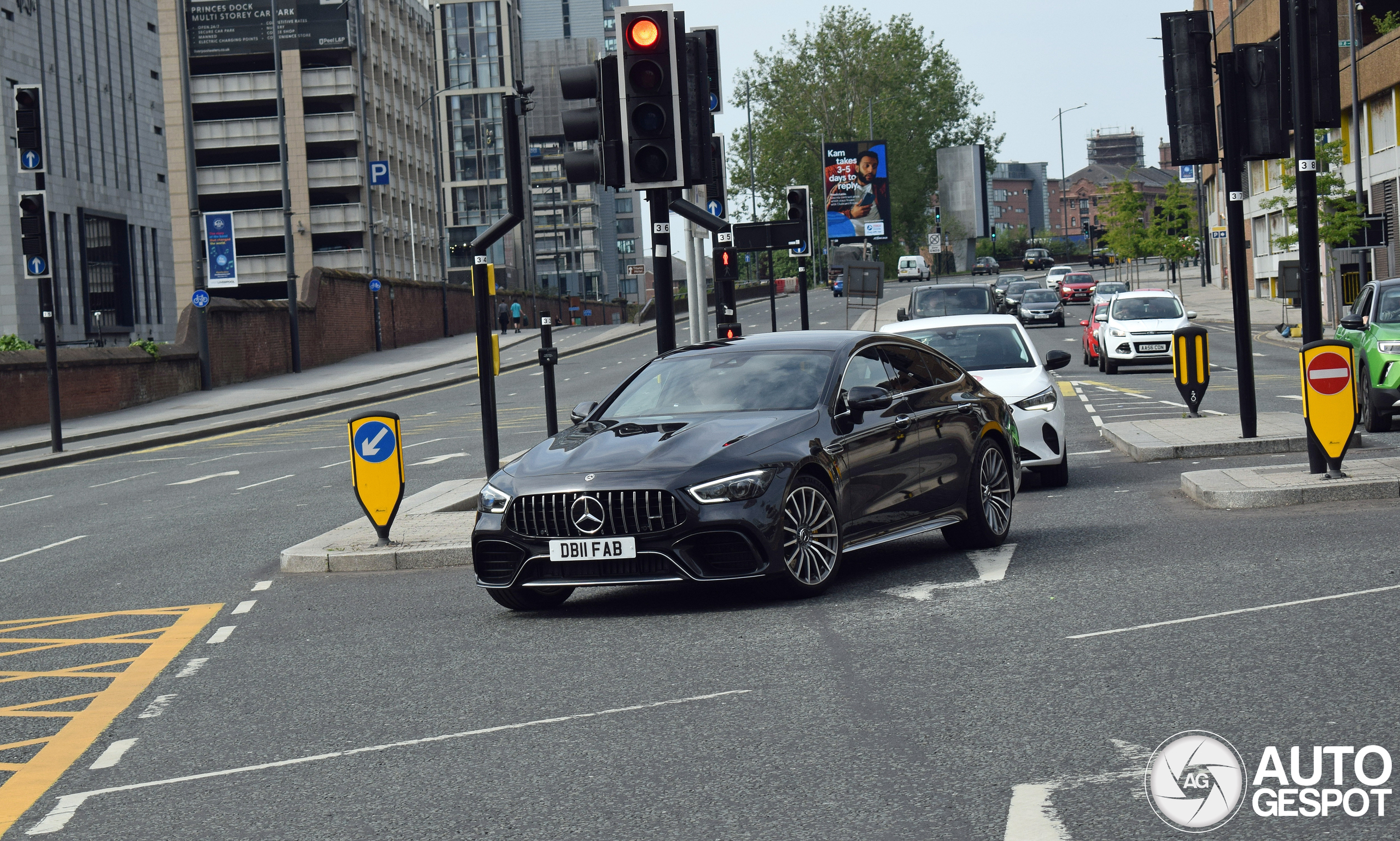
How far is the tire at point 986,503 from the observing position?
10.4 metres

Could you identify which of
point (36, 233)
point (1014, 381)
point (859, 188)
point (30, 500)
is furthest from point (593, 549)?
point (859, 188)

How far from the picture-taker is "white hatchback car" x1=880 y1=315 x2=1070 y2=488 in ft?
45.8

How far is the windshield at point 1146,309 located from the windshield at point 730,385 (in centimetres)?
2390

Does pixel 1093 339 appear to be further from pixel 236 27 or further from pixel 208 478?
pixel 236 27

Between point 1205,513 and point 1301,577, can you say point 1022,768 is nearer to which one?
point 1301,577

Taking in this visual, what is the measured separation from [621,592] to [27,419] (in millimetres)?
27590

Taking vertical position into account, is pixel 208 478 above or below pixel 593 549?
below

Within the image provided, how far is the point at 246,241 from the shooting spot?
91.6 metres

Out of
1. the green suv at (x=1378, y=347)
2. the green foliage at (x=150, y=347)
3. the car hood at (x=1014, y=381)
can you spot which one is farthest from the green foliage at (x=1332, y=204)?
the car hood at (x=1014, y=381)

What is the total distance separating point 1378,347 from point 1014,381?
469cm

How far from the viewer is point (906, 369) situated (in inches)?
409

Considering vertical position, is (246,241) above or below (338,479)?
above

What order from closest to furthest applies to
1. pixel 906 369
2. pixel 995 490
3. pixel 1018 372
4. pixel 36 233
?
1. pixel 906 369
2. pixel 995 490
3. pixel 1018 372
4. pixel 36 233

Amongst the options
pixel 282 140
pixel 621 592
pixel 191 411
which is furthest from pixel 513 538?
pixel 282 140
